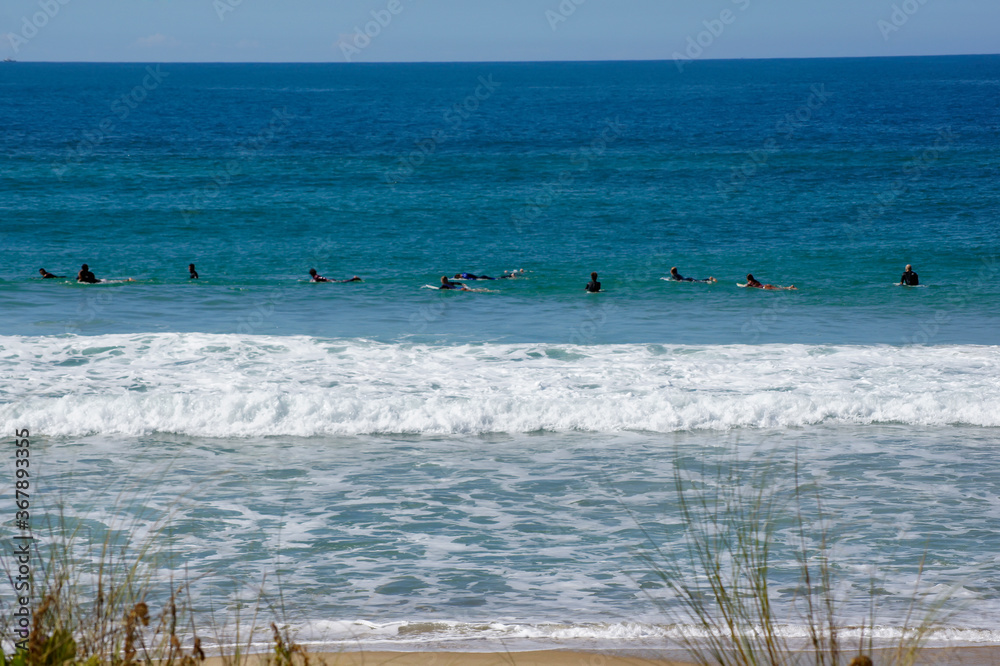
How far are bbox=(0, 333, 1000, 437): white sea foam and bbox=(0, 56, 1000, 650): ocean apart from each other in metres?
0.07

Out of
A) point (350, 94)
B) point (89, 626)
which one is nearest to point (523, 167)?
point (89, 626)

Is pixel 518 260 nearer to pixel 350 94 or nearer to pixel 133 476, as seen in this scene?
pixel 133 476

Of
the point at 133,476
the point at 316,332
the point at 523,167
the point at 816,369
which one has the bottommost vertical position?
the point at 133,476

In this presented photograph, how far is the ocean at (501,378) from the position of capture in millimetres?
8398

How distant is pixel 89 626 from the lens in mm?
4449

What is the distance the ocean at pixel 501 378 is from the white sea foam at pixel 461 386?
0.07m

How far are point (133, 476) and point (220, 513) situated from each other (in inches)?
81.3

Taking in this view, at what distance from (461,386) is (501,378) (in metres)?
0.82

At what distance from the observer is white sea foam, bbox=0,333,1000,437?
13.6 meters

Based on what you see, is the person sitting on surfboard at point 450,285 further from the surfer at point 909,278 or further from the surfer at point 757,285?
the surfer at point 909,278

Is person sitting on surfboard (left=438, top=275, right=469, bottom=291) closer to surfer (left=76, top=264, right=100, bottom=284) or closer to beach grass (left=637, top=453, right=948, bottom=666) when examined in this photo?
surfer (left=76, top=264, right=100, bottom=284)

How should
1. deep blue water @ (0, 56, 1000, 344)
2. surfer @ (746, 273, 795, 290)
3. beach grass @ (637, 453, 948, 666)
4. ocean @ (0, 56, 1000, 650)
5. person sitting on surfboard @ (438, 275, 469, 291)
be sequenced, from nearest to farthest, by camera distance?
1. beach grass @ (637, 453, 948, 666)
2. ocean @ (0, 56, 1000, 650)
3. deep blue water @ (0, 56, 1000, 344)
4. person sitting on surfboard @ (438, 275, 469, 291)
5. surfer @ (746, 273, 795, 290)

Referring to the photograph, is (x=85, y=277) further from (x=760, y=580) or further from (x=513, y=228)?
(x=760, y=580)

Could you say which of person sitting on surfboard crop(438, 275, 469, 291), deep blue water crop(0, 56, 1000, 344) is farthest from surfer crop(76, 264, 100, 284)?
person sitting on surfboard crop(438, 275, 469, 291)
